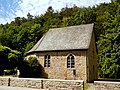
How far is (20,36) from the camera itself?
190ft

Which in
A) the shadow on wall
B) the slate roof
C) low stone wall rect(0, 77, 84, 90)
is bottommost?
low stone wall rect(0, 77, 84, 90)

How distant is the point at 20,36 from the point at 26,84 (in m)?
39.7

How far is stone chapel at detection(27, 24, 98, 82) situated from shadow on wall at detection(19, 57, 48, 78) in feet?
2.47

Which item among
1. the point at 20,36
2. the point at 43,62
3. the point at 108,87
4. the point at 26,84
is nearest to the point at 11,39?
the point at 20,36

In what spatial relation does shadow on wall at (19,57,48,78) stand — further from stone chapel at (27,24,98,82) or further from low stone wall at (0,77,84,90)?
low stone wall at (0,77,84,90)

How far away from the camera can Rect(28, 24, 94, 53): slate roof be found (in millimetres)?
27672

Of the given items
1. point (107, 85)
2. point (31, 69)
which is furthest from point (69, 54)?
point (107, 85)

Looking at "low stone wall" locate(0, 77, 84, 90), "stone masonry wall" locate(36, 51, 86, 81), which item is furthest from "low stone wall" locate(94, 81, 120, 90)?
"stone masonry wall" locate(36, 51, 86, 81)

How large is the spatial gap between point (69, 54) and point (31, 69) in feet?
20.1

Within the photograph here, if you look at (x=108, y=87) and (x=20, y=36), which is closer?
(x=108, y=87)

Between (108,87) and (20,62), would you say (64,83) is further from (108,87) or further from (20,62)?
(20,62)

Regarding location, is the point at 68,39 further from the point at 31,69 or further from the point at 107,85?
the point at 107,85

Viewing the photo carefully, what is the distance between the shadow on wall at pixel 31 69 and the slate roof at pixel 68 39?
7.49 ft

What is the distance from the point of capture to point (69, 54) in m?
27.9
